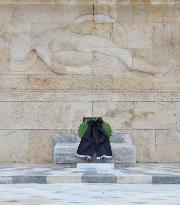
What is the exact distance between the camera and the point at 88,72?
1455 cm

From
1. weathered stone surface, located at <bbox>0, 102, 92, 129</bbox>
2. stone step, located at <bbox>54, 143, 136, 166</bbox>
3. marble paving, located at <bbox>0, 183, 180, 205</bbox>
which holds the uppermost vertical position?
weathered stone surface, located at <bbox>0, 102, 92, 129</bbox>

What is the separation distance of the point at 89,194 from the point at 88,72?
6.22 meters

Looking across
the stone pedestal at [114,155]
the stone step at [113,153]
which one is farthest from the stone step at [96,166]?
the stone step at [113,153]

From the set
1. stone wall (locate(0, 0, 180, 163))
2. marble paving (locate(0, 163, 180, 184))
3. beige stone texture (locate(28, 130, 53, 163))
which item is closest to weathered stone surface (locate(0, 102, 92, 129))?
stone wall (locate(0, 0, 180, 163))

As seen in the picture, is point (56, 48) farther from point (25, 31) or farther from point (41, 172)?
point (41, 172)

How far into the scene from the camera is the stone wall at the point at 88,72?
46.9 ft

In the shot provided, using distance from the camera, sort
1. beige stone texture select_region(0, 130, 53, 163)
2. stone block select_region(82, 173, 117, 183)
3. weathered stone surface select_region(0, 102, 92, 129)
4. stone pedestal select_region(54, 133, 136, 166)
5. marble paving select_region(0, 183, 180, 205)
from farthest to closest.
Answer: weathered stone surface select_region(0, 102, 92, 129)
beige stone texture select_region(0, 130, 53, 163)
stone pedestal select_region(54, 133, 136, 166)
stone block select_region(82, 173, 117, 183)
marble paving select_region(0, 183, 180, 205)

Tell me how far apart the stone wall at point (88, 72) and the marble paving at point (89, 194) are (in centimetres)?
411

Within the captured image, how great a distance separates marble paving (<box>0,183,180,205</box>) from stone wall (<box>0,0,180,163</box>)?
4.11 metres

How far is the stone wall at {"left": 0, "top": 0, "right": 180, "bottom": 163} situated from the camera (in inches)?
563

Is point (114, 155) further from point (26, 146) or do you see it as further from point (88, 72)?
point (88, 72)

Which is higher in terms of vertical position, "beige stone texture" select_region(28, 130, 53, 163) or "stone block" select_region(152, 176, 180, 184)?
"beige stone texture" select_region(28, 130, 53, 163)

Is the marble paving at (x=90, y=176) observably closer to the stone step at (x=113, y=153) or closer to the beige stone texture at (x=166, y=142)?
the stone step at (x=113, y=153)

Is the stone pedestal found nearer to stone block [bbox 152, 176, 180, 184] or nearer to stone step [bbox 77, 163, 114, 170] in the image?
stone step [bbox 77, 163, 114, 170]
